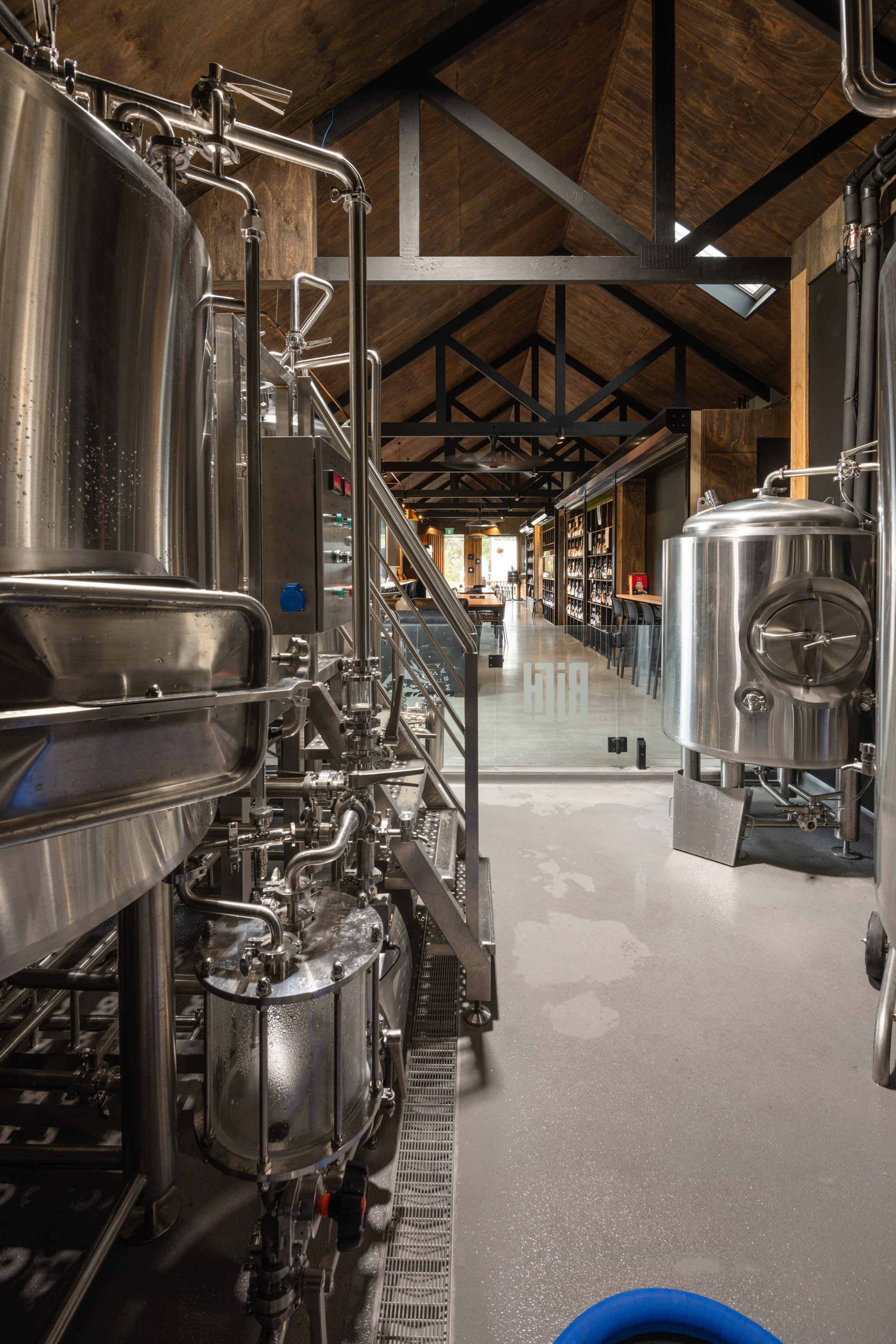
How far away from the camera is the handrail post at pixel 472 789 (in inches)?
88.5

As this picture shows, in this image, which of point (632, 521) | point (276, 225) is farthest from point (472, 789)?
point (632, 521)

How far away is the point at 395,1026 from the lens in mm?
1906

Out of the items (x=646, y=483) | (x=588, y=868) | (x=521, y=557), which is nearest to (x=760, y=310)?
(x=646, y=483)

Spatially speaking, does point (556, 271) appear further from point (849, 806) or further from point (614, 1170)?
point (614, 1170)

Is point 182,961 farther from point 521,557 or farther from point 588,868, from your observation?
point 521,557

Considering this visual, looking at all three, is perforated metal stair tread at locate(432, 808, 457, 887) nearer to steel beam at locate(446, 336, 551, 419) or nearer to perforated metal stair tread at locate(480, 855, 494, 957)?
perforated metal stair tread at locate(480, 855, 494, 957)

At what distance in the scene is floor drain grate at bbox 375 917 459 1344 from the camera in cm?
132

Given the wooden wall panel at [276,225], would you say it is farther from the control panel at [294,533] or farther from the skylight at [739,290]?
the skylight at [739,290]

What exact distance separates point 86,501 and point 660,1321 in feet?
5.15

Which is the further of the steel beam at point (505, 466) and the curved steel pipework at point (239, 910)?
the steel beam at point (505, 466)

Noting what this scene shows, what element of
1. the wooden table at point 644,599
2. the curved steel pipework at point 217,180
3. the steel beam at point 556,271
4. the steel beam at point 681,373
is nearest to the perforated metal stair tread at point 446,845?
the curved steel pipework at point 217,180

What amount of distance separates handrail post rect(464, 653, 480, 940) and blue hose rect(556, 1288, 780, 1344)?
3.37ft

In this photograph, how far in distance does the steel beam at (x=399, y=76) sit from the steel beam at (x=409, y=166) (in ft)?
0.28

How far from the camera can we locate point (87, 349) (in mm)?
794
